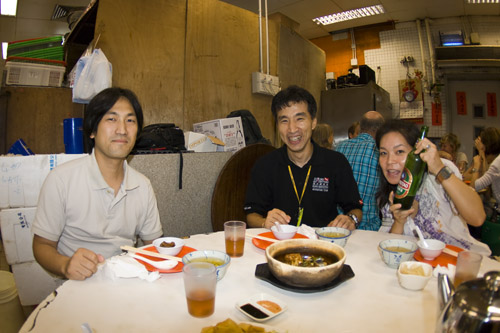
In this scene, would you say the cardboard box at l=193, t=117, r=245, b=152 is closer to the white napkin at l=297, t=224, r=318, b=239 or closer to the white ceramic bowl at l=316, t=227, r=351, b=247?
the white napkin at l=297, t=224, r=318, b=239

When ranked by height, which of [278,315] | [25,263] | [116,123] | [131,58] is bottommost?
[25,263]

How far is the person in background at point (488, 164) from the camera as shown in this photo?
410 centimetres

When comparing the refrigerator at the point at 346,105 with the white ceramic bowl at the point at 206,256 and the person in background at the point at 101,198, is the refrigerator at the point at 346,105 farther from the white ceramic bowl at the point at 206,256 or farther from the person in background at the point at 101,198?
the white ceramic bowl at the point at 206,256

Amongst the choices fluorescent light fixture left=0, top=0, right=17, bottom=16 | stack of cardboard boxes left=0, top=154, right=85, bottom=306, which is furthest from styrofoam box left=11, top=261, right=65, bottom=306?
fluorescent light fixture left=0, top=0, right=17, bottom=16

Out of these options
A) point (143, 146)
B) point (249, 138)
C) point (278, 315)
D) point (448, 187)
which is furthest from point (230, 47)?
point (278, 315)

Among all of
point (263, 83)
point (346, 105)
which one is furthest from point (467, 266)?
point (346, 105)

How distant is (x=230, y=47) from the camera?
3996 millimetres

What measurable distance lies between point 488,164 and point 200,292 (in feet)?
18.3

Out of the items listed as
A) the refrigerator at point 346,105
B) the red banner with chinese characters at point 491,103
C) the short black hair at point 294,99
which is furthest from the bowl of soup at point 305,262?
the red banner with chinese characters at point 491,103

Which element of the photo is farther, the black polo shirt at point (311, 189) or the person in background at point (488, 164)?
the person in background at point (488, 164)

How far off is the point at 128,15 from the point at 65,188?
2.23 meters

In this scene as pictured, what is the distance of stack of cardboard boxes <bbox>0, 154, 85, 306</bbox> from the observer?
2.14 meters

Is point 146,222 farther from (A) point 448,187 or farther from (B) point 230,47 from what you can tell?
(B) point 230,47

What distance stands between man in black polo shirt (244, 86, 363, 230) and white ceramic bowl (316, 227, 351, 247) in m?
0.66
